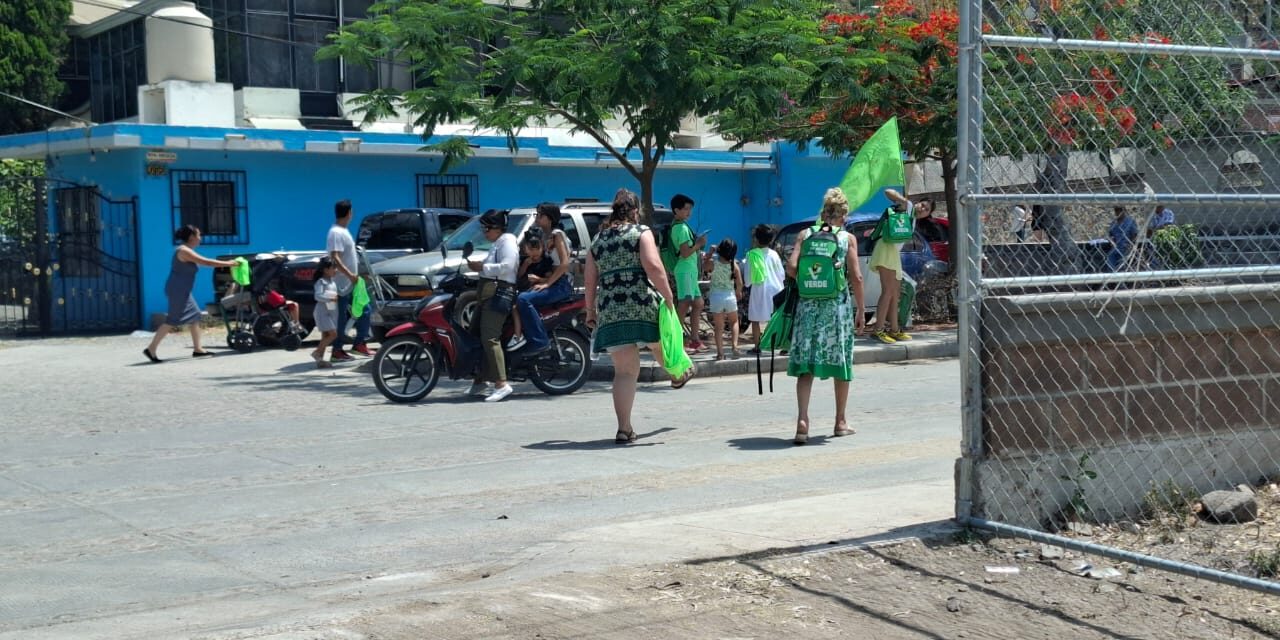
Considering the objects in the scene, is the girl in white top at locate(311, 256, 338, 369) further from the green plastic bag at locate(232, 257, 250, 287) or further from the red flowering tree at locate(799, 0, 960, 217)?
the red flowering tree at locate(799, 0, 960, 217)

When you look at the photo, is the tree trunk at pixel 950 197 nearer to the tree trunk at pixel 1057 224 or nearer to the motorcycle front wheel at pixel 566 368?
the motorcycle front wheel at pixel 566 368

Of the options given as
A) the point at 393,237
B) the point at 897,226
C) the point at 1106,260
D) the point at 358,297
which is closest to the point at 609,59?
the point at 358,297

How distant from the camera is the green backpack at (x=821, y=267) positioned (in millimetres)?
9695

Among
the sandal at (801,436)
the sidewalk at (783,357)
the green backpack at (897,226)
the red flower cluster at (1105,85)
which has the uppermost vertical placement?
the red flower cluster at (1105,85)

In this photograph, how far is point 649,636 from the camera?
5.21m

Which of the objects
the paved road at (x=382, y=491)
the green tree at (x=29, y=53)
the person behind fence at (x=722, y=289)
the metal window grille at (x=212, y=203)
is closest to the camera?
the paved road at (x=382, y=491)

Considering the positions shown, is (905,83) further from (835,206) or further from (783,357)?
(835,206)

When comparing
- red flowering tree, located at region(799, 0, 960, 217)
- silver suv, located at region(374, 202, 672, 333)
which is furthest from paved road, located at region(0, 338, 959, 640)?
red flowering tree, located at region(799, 0, 960, 217)

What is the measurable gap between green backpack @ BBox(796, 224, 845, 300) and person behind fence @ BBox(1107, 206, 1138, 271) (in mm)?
2722

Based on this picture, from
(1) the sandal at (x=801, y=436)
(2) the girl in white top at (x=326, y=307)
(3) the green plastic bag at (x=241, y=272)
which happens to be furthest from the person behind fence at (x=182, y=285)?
(1) the sandal at (x=801, y=436)

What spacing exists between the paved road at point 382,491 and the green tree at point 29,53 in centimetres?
2381

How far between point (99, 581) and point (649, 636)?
2.85 meters

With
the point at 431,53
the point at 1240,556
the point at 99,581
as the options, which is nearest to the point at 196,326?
the point at 431,53

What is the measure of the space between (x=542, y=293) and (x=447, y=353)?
107 centimetres
